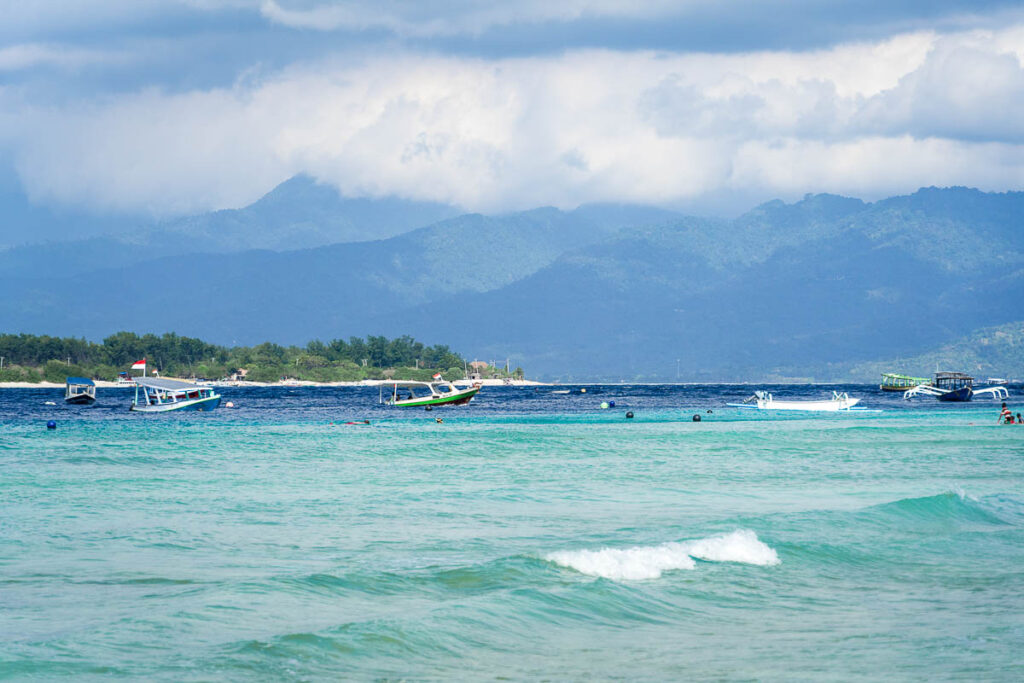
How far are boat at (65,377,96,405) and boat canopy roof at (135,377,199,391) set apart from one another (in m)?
36.1

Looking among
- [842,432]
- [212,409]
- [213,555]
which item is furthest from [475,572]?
[212,409]

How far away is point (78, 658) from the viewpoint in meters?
16.2

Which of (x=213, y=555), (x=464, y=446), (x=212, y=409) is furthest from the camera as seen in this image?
(x=212, y=409)

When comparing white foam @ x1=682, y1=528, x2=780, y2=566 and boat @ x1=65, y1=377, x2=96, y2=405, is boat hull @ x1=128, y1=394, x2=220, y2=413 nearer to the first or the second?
boat @ x1=65, y1=377, x2=96, y2=405

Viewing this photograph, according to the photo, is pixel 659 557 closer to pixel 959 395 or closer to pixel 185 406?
pixel 185 406

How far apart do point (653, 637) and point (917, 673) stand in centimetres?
401

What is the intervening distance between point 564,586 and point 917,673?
6.97 metres

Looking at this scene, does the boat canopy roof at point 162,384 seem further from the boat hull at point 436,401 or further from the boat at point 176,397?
the boat hull at point 436,401

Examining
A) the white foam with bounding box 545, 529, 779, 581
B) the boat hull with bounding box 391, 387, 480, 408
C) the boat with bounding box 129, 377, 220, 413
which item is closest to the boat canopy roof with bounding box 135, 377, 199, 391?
the boat with bounding box 129, 377, 220, 413

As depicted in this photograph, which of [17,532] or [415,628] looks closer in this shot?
[415,628]

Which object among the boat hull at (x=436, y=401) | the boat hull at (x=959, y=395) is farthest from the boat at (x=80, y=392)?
the boat hull at (x=959, y=395)

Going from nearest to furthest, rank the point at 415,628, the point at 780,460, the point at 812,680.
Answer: the point at 812,680, the point at 415,628, the point at 780,460

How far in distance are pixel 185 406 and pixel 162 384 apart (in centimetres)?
347

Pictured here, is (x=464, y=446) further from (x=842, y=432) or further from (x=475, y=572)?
(x=475, y=572)
